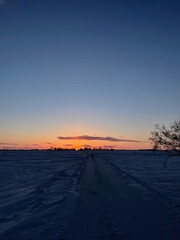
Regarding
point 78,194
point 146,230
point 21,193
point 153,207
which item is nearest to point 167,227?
point 146,230

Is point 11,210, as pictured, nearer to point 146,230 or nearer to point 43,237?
point 43,237

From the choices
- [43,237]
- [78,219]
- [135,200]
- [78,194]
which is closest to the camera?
[43,237]

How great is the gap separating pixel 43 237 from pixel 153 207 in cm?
563

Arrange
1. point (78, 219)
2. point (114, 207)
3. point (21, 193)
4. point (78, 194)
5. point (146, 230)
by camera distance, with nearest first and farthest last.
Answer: point (146, 230) → point (78, 219) → point (114, 207) → point (78, 194) → point (21, 193)

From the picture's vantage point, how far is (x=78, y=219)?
11133 millimetres

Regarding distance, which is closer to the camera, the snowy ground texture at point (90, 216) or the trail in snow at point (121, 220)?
the trail in snow at point (121, 220)

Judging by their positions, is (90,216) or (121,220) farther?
(90,216)

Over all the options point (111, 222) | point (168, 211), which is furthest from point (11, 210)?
point (168, 211)

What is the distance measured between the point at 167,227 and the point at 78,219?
8.88 feet

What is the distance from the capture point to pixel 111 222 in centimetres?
1045

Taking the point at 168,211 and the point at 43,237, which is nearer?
the point at 43,237

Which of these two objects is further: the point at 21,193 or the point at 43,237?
the point at 21,193

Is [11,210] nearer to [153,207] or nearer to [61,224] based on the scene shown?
[61,224]

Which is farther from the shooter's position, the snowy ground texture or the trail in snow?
the snowy ground texture
